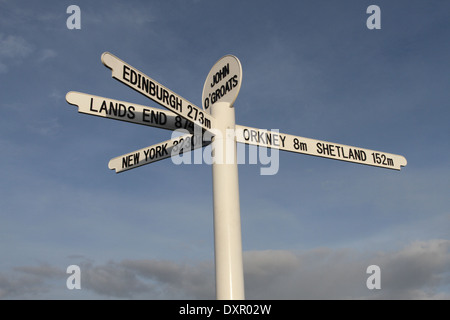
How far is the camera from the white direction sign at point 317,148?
6.40 metres

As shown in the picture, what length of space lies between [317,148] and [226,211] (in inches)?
83.6

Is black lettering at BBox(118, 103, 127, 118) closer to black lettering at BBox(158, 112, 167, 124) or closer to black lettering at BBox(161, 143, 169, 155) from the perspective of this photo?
black lettering at BBox(158, 112, 167, 124)

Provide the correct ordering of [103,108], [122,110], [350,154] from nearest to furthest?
[103,108] → [122,110] → [350,154]

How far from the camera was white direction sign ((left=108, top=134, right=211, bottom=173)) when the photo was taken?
21.0 feet

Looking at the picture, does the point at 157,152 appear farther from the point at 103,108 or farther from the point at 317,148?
the point at 317,148

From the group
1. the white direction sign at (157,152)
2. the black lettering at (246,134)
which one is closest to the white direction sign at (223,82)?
the black lettering at (246,134)

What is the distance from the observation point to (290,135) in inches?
264

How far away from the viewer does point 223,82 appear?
6547 millimetres

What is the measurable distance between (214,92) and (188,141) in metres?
0.91

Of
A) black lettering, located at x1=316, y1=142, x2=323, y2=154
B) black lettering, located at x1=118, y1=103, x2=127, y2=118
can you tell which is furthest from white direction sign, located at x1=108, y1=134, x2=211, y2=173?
black lettering, located at x1=316, y1=142, x2=323, y2=154

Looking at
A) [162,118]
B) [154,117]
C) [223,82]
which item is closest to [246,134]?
[223,82]

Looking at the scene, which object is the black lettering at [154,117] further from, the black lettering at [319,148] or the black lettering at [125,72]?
the black lettering at [319,148]

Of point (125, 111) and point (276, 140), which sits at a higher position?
point (125, 111)

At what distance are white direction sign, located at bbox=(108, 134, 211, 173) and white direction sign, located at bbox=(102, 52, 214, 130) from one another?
0.54 metres
